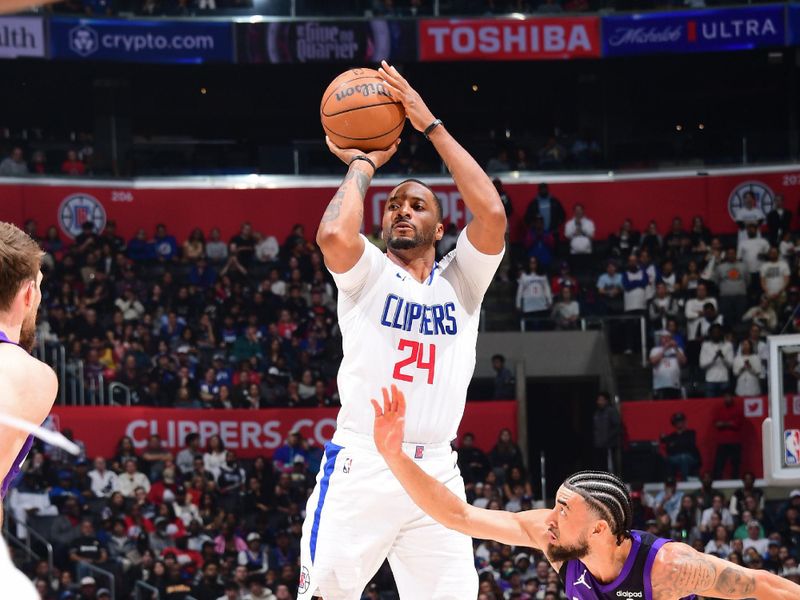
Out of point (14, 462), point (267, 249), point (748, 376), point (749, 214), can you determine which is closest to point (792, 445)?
point (748, 376)

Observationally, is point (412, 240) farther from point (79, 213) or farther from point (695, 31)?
point (695, 31)

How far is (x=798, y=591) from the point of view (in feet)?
17.0

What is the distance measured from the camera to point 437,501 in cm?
541

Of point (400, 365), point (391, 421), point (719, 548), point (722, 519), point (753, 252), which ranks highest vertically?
point (400, 365)

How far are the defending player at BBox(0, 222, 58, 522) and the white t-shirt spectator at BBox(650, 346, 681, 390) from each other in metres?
15.9

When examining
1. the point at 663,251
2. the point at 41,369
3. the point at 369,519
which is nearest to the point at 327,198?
the point at 663,251

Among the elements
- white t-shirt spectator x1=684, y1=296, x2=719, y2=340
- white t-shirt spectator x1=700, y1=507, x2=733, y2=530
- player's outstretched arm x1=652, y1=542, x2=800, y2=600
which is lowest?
white t-shirt spectator x1=700, y1=507, x2=733, y2=530

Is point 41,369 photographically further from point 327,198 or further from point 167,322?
point 327,198

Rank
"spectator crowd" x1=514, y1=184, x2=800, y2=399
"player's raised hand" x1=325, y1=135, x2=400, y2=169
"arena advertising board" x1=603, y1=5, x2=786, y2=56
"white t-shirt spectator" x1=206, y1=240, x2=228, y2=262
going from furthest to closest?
1. "arena advertising board" x1=603, y1=5, x2=786, y2=56
2. "white t-shirt spectator" x1=206, y1=240, x2=228, y2=262
3. "spectator crowd" x1=514, y1=184, x2=800, y2=399
4. "player's raised hand" x1=325, y1=135, x2=400, y2=169

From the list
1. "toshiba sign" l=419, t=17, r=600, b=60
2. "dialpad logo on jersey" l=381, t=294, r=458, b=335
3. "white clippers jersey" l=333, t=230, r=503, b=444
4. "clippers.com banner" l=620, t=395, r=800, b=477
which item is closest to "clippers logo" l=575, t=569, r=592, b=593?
"white clippers jersey" l=333, t=230, r=503, b=444

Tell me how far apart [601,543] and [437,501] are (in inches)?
29.1

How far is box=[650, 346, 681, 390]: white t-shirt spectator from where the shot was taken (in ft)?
63.0

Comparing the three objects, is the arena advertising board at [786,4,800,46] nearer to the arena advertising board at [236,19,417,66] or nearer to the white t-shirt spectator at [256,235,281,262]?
the arena advertising board at [236,19,417,66]

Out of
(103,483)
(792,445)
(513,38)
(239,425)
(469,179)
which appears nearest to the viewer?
(469,179)
